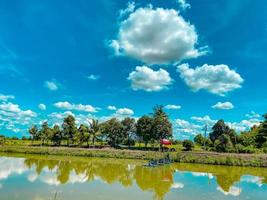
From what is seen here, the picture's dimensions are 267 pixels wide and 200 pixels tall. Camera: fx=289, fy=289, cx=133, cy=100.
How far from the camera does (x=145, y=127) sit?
58.7m

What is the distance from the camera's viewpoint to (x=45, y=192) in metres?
17.2

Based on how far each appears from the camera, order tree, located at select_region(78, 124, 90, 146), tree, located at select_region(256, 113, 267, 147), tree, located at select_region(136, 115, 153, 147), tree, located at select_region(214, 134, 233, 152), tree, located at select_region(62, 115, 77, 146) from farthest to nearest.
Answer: tree, located at select_region(62, 115, 77, 146)
tree, located at select_region(78, 124, 90, 146)
tree, located at select_region(136, 115, 153, 147)
tree, located at select_region(256, 113, 267, 147)
tree, located at select_region(214, 134, 233, 152)

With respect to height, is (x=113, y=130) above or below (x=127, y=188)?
above

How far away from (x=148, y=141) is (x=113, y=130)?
8042 millimetres

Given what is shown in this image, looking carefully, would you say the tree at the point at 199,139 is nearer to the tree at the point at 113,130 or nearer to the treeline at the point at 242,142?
the treeline at the point at 242,142

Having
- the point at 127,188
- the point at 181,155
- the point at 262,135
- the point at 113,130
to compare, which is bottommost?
the point at 127,188

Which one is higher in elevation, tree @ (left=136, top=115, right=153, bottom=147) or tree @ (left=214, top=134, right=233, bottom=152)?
tree @ (left=136, top=115, right=153, bottom=147)

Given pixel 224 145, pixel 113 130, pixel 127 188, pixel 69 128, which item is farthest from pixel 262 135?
pixel 127 188

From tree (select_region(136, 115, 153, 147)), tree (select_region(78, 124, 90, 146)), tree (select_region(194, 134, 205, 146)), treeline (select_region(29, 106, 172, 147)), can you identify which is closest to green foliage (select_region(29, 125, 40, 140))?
treeline (select_region(29, 106, 172, 147))

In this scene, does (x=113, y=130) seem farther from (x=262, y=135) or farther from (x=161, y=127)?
(x=262, y=135)

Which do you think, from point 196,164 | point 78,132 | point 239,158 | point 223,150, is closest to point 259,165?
point 239,158

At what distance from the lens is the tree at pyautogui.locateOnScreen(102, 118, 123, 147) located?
63094 mm

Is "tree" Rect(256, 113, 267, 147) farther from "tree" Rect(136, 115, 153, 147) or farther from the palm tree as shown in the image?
the palm tree

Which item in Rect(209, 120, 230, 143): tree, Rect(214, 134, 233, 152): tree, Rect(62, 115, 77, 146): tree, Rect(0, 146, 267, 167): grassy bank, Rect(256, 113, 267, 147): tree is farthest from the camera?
Rect(209, 120, 230, 143): tree
